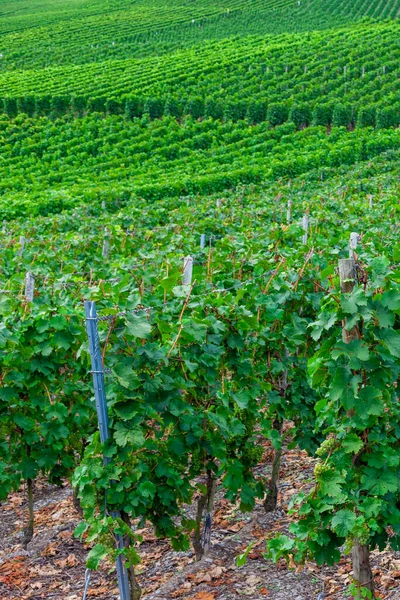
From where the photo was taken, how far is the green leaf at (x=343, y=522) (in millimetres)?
3918

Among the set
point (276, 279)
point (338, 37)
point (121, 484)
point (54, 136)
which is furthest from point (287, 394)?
point (338, 37)

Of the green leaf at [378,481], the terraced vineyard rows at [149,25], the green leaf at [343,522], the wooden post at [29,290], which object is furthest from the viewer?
the terraced vineyard rows at [149,25]

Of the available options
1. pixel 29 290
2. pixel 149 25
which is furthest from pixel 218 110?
pixel 29 290

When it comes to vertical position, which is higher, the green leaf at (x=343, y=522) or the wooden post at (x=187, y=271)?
the wooden post at (x=187, y=271)

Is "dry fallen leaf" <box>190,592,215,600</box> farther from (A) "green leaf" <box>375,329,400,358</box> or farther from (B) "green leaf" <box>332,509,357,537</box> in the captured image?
(A) "green leaf" <box>375,329,400,358</box>

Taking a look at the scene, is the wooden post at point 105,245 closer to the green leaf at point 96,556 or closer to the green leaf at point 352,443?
the green leaf at point 96,556

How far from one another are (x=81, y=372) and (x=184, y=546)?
163 centimetres

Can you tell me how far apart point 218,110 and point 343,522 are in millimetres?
37944

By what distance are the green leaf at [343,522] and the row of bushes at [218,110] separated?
119 feet

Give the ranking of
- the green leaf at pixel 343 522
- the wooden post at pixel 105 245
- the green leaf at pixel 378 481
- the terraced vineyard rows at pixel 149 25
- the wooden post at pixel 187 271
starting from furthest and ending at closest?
the terraced vineyard rows at pixel 149 25
the wooden post at pixel 105 245
the wooden post at pixel 187 271
the green leaf at pixel 378 481
the green leaf at pixel 343 522

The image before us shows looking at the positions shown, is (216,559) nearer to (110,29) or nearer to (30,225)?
(30,225)

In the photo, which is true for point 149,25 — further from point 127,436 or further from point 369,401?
point 369,401

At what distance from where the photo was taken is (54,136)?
37094 millimetres

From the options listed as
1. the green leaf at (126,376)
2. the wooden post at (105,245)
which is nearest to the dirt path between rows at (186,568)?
the green leaf at (126,376)
